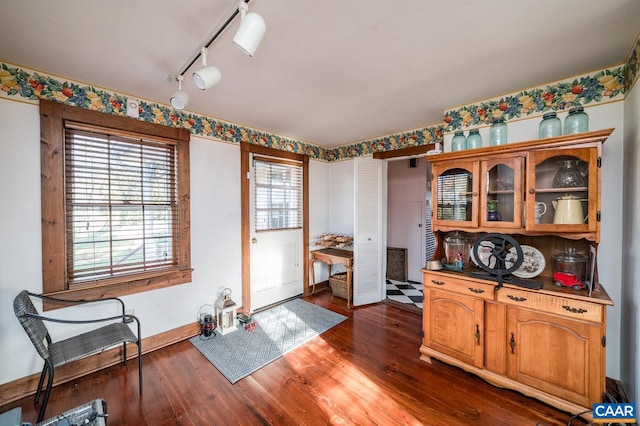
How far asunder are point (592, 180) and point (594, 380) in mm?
1300

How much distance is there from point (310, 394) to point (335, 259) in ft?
6.25

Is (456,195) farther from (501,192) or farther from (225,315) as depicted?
(225,315)

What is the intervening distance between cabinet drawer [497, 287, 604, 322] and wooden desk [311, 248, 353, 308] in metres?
1.84

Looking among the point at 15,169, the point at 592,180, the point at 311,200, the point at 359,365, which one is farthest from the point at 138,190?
the point at 592,180

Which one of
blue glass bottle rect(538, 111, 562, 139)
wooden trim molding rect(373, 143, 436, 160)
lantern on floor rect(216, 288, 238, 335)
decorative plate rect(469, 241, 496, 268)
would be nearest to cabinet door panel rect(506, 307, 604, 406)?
decorative plate rect(469, 241, 496, 268)

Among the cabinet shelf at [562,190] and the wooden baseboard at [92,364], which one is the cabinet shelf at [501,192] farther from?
the wooden baseboard at [92,364]

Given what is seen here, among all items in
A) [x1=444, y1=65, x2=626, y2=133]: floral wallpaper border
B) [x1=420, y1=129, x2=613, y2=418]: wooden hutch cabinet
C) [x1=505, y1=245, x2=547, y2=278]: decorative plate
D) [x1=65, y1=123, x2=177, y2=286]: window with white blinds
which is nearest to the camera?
[x1=420, y1=129, x2=613, y2=418]: wooden hutch cabinet

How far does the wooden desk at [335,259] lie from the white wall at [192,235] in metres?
0.42

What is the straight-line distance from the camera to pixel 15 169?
1858mm

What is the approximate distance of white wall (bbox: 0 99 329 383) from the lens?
1839 mm

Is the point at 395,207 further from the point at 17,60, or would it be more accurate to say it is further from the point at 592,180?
the point at 17,60

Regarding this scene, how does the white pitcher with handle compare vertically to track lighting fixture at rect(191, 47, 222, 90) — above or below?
below

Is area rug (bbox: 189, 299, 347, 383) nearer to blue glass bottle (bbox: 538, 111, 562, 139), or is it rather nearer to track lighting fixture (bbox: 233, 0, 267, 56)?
track lighting fixture (bbox: 233, 0, 267, 56)

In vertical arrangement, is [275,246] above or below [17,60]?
below
